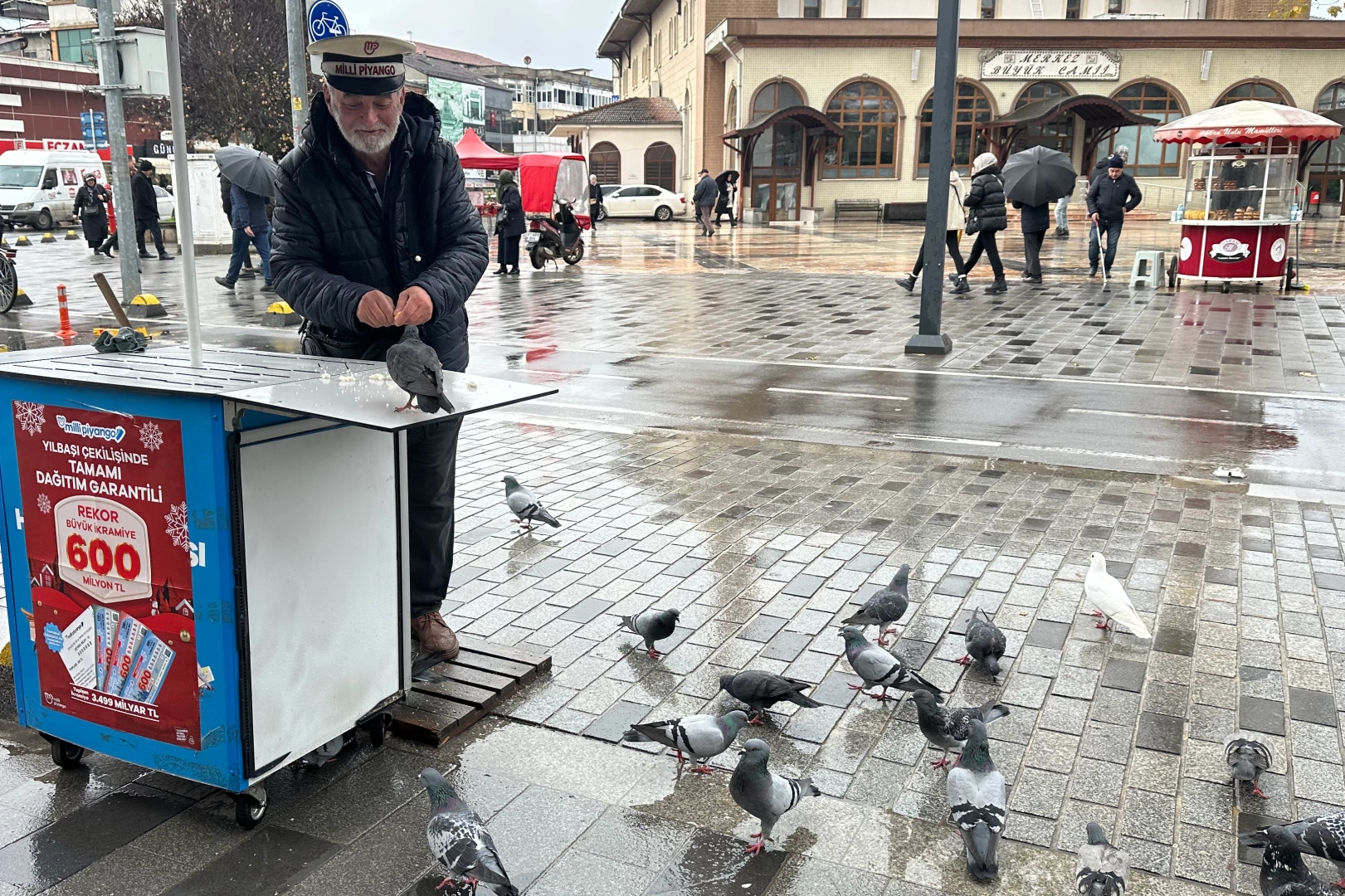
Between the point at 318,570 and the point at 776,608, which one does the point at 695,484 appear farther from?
the point at 318,570

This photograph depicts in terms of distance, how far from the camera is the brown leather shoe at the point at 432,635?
13.5 ft

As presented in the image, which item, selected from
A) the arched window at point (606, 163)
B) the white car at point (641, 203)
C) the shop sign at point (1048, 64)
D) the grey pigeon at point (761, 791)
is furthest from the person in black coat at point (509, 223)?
the arched window at point (606, 163)

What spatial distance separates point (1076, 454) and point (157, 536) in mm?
6222

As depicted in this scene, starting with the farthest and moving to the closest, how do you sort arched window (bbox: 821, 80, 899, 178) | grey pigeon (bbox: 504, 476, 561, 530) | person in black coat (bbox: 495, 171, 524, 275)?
arched window (bbox: 821, 80, 899, 178) < person in black coat (bbox: 495, 171, 524, 275) < grey pigeon (bbox: 504, 476, 561, 530)

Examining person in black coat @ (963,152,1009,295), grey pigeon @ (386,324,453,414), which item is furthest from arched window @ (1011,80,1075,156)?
grey pigeon @ (386,324,453,414)

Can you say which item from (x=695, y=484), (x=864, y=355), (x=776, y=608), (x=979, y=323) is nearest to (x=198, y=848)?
(x=776, y=608)

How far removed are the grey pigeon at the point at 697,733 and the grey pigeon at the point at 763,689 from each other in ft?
0.81

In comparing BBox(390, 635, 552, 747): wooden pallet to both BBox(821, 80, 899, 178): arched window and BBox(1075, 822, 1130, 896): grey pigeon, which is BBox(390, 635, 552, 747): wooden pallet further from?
BBox(821, 80, 899, 178): arched window

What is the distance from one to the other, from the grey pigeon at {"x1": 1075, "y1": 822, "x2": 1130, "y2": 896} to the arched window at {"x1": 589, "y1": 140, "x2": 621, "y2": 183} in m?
Answer: 48.7

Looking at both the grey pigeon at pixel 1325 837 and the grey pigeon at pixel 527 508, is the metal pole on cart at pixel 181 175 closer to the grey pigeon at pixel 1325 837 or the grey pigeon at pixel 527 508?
the grey pigeon at pixel 527 508

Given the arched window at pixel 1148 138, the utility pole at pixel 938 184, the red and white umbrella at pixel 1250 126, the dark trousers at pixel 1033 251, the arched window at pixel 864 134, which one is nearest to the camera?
the utility pole at pixel 938 184

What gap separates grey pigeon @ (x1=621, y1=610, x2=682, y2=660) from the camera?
427 cm

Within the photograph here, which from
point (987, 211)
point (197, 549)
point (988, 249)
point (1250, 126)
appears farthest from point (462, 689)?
point (1250, 126)

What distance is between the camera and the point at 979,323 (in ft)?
44.6
